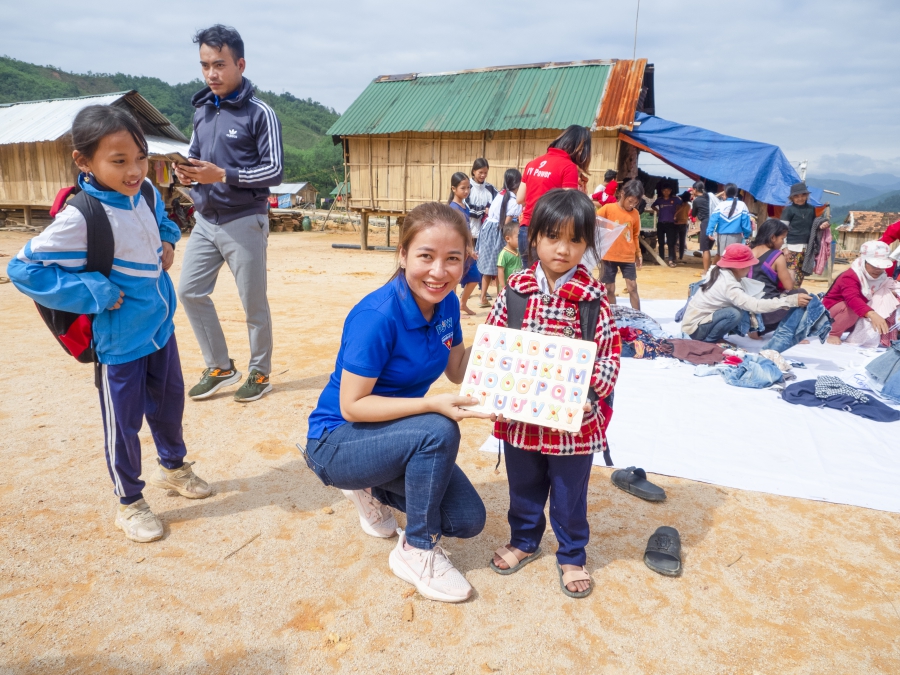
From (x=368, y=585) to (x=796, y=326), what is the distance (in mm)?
4939

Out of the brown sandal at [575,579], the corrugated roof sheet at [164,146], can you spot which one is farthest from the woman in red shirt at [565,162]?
the corrugated roof sheet at [164,146]

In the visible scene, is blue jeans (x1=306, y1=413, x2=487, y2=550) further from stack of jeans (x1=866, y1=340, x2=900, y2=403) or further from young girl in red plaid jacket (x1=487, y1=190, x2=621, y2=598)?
stack of jeans (x1=866, y1=340, x2=900, y2=403)

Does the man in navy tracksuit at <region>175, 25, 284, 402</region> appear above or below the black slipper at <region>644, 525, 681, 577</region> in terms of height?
above

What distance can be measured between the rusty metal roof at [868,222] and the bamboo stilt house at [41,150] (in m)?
21.7

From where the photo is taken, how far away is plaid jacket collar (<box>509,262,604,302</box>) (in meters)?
1.99

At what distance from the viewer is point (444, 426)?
193cm

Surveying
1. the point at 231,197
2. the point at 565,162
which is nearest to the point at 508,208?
the point at 565,162

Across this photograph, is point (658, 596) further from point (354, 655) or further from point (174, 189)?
point (174, 189)

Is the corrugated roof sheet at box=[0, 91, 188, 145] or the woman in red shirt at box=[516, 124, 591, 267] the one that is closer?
the woman in red shirt at box=[516, 124, 591, 267]

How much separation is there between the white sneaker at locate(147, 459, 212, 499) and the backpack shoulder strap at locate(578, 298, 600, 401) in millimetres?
1927

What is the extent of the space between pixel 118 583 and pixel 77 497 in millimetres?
764

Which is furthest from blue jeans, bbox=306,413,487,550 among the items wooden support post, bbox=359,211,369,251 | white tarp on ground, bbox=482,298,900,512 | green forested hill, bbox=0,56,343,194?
green forested hill, bbox=0,56,343,194

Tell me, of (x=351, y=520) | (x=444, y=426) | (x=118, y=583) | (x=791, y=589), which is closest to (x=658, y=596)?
(x=791, y=589)

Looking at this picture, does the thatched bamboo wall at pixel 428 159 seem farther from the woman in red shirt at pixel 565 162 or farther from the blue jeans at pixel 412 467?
the blue jeans at pixel 412 467
